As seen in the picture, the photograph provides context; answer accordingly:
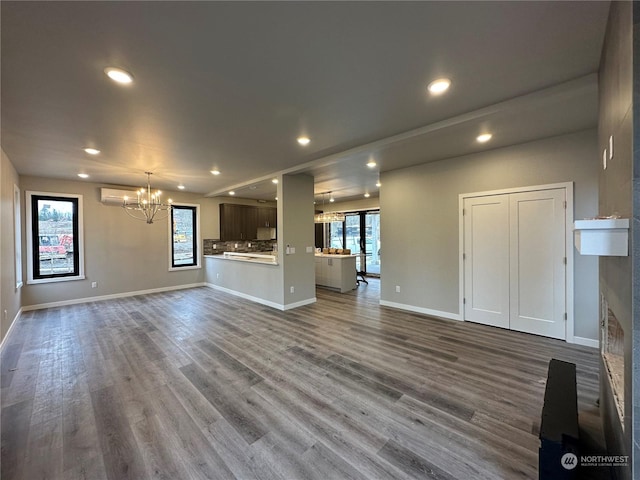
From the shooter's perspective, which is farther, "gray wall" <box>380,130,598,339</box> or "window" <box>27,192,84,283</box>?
"window" <box>27,192,84,283</box>

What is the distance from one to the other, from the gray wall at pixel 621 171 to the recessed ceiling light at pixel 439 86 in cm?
92

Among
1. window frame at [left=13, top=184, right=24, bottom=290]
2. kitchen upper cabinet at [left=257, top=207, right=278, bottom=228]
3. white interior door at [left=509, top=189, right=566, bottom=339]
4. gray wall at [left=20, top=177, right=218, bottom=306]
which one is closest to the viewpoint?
white interior door at [left=509, top=189, right=566, bottom=339]

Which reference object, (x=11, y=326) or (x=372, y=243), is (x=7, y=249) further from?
(x=372, y=243)

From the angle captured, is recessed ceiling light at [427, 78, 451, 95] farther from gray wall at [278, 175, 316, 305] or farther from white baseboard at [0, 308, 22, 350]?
white baseboard at [0, 308, 22, 350]

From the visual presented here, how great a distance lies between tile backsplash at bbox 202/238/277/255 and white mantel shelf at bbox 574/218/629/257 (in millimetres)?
6667

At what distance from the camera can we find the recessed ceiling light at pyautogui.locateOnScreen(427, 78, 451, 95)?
2188mm

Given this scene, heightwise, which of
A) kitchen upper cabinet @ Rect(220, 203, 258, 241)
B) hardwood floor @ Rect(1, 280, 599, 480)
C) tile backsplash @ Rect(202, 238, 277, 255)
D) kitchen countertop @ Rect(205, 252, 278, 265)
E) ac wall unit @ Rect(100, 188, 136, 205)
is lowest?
hardwood floor @ Rect(1, 280, 599, 480)

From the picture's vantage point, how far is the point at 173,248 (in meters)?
7.26

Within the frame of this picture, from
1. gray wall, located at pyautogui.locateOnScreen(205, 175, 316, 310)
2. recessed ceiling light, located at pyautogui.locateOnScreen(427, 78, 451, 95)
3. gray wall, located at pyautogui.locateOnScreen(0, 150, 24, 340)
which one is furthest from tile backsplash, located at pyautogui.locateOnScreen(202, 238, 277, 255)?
recessed ceiling light, located at pyautogui.locateOnScreen(427, 78, 451, 95)

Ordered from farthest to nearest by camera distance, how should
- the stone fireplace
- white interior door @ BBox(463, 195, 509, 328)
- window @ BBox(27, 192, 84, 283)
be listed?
window @ BBox(27, 192, 84, 283) → white interior door @ BBox(463, 195, 509, 328) → the stone fireplace

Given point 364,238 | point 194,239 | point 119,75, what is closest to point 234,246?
point 194,239

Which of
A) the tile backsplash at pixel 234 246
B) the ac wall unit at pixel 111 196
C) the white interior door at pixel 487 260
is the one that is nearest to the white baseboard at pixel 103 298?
the tile backsplash at pixel 234 246

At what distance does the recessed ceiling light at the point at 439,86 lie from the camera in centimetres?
219

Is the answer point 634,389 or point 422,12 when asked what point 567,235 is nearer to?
point 634,389
